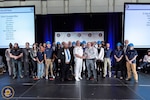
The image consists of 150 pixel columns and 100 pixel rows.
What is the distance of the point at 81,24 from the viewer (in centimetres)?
1573

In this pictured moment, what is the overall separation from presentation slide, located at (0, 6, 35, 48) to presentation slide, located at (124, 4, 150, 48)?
579 cm

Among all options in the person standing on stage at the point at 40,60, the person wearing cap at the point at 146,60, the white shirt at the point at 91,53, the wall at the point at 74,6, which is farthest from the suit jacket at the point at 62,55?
the wall at the point at 74,6

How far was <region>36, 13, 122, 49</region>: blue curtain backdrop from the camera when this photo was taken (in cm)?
1554

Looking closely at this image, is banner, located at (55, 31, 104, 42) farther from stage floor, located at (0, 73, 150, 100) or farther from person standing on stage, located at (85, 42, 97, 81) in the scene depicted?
stage floor, located at (0, 73, 150, 100)

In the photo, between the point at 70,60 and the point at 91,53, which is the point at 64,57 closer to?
the point at 70,60

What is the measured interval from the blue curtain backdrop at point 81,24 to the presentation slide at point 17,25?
237 centimetres

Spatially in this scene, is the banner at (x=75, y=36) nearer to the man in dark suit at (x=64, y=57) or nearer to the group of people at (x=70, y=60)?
the group of people at (x=70, y=60)

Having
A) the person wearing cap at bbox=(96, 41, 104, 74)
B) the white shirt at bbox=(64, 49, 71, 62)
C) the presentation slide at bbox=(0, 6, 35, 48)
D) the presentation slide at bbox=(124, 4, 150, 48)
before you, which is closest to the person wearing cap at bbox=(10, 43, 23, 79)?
the presentation slide at bbox=(0, 6, 35, 48)

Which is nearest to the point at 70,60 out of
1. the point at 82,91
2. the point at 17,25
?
the point at 82,91

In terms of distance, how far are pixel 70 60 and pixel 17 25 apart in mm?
4807

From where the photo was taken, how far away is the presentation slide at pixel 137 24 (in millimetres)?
12719

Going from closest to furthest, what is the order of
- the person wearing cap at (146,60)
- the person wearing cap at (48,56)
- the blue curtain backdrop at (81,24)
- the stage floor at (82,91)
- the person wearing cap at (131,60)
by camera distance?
the stage floor at (82,91) < the person wearing cap at (131,60) < the person wearing cap at (48,56) < the person wearing cap at (146,60) < the blue curtain backdrop at (81,24)

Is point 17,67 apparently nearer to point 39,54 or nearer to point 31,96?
point 39,54

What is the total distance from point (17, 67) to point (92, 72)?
13.3ft
